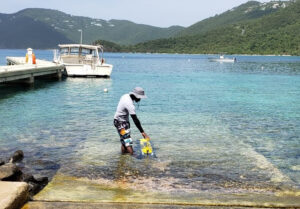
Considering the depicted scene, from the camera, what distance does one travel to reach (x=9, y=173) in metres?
6.70

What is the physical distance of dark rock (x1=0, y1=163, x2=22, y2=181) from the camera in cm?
657

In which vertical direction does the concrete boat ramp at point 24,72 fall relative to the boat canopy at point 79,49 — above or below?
below

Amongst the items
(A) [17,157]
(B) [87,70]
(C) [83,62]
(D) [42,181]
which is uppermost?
(C) [83,62]

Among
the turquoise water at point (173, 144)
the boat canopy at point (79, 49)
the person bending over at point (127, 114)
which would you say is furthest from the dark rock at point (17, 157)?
the boat canopy at point (79, 49)

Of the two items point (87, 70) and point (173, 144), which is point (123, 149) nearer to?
point (173, 144)

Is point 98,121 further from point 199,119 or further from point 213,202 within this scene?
point 213,202

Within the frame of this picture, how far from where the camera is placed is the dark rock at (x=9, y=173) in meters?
6.57

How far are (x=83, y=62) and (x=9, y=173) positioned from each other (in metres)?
31.7

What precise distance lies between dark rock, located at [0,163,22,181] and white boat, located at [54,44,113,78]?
1190 inches

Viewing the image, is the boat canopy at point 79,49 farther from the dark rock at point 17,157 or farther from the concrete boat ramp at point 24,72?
the dark rock at point 17,157

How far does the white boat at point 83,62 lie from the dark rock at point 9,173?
30238 mm

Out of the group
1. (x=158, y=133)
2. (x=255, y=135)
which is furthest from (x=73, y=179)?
(x=255, y=135)

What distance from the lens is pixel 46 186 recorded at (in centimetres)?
708

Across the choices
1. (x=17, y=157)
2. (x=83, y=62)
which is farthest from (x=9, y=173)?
(x=83, y=62)
